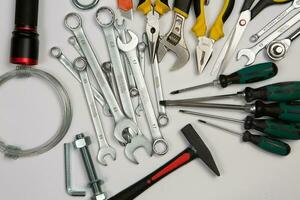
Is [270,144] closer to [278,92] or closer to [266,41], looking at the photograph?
[278,92]

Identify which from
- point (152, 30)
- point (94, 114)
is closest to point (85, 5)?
point (152, 30)

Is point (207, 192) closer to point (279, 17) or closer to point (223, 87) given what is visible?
point (223, 87)

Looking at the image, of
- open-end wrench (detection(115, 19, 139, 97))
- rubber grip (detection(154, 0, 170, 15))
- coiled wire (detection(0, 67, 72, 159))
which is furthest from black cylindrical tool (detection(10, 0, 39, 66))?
rubber grip (detection(154, 0, 170, 15))

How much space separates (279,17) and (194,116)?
43 centimetres

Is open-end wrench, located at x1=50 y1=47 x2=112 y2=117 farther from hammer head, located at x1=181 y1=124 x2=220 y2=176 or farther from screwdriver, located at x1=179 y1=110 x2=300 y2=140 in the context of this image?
screwdriver, located at x1=179 y1=110 x2=300 y2=140

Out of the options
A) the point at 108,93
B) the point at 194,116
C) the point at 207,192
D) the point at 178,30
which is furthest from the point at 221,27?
the point at 207,192

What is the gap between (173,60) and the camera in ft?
4.59

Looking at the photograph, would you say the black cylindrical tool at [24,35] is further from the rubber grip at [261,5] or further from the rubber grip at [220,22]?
the rubber grip at [261,5]

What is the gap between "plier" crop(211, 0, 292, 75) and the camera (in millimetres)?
1373

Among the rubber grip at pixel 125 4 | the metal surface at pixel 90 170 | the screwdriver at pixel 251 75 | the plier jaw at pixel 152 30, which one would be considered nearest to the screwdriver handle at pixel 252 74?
the screwdriver at pixel 251 75

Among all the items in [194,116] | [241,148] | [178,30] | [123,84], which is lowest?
[241,148]

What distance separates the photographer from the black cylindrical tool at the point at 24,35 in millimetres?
1330

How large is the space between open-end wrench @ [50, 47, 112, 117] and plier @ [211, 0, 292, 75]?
372 millimetres

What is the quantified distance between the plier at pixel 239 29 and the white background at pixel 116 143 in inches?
0.9
